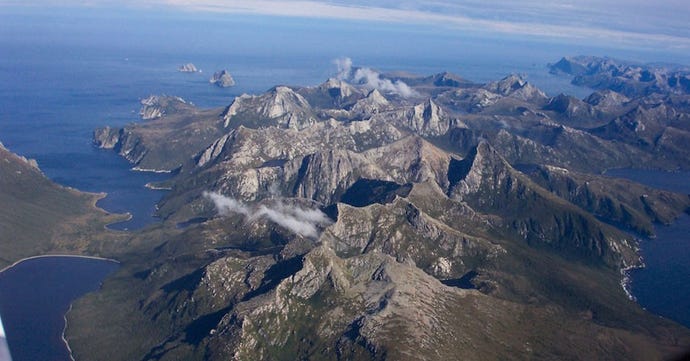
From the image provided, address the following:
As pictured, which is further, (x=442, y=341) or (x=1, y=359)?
(x=442, y=341)

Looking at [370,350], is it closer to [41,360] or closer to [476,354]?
[476,354]

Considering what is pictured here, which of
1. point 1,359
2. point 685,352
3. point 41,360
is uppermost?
point 685,352

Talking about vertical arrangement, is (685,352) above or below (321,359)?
above

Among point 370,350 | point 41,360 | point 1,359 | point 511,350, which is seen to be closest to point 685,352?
point 1,359

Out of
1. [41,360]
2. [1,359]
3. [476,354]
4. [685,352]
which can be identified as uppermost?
[685,352]

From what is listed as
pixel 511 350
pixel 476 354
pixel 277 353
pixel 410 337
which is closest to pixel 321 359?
pixel 277 353

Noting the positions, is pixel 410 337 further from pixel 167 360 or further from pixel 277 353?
pixel 167 360

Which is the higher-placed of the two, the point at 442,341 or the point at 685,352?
the point at 685,352

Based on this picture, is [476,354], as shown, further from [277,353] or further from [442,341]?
[277,353]

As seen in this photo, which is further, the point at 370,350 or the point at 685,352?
the point at 370,350
